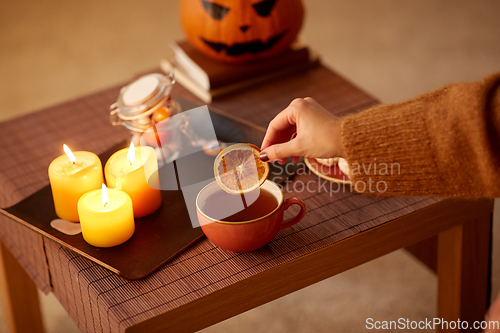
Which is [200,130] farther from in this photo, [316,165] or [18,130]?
[18,130]

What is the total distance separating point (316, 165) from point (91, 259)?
0.41 metres

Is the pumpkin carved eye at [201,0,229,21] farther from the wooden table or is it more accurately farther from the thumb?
the thumb

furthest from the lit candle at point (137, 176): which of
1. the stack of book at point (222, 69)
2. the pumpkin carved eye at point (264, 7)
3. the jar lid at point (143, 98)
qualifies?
the pumpkin carved eye at point (264, 7)

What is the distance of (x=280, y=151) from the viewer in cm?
70

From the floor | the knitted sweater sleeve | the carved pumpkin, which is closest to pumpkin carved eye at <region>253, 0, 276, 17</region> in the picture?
the carved pumpkin

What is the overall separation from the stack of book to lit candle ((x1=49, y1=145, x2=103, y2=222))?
0.45 metres

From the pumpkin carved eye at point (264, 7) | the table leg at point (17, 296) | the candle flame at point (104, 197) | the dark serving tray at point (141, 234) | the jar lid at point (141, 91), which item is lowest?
the table leg at point (17, 296)

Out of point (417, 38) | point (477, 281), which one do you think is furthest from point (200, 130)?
point (417, 38)

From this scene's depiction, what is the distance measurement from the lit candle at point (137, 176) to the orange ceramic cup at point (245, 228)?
102 millimetres

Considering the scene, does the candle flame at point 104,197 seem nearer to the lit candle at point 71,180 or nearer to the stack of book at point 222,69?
the lit candle at point 71,180

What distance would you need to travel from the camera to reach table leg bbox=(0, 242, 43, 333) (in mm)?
1068

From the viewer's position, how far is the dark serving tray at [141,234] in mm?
693

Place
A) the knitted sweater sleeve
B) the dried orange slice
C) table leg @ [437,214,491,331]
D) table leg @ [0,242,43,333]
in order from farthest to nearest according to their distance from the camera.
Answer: table leg @ [0,242,43,333]
table leg @ [437,214,491,331]
the dried orange slice
the knitted sweater sleeve

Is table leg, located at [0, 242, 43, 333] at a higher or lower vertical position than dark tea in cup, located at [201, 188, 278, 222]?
lower
